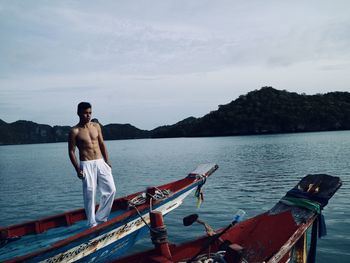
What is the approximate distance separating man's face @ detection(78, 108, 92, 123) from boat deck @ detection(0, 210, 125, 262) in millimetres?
2642

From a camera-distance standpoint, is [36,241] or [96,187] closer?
[36,241]

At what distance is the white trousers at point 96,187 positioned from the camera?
7.01 metres

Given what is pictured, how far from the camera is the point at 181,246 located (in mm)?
6055

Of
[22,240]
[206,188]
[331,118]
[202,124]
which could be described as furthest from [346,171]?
[202,124]

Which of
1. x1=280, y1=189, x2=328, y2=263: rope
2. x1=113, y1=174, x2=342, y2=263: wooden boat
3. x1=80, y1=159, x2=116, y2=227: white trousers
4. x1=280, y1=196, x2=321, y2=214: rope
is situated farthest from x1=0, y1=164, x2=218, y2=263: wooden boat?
x1=280, y1=189, x2=328, y2=263: rope

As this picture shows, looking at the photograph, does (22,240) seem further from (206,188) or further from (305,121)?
(305,121)

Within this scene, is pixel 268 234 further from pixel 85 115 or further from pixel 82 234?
pixel 85 115

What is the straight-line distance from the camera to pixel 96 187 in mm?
7266

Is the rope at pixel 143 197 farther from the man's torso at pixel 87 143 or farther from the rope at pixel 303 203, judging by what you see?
the rope at pixel 303 203

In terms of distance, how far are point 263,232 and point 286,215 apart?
1.83ft

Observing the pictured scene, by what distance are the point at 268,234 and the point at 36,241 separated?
502 cm

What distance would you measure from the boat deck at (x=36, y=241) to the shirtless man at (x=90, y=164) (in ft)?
2.73

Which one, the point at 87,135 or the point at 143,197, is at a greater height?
the point at 87,135

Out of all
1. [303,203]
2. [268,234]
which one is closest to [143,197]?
[268,234]
